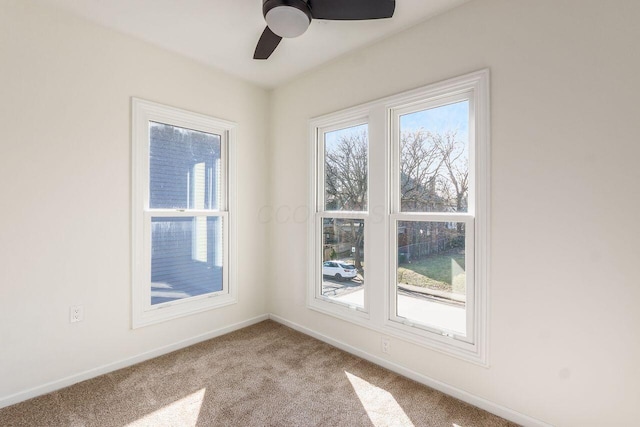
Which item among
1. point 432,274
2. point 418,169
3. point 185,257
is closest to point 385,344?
point 432,274

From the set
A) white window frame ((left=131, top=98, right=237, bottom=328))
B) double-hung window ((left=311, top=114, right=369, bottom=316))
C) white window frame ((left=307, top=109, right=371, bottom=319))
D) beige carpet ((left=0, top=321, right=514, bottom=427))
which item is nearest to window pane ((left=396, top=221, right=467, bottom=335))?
double-hung window ((left=311, top=114, right=369, bottom=316))

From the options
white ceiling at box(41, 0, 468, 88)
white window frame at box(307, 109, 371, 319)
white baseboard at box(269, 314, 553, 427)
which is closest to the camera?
white baseboard at box(269, 314, 553, 427)

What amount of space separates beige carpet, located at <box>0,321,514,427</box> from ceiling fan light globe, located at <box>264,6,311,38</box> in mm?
2374

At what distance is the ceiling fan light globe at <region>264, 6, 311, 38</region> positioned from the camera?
1.73m

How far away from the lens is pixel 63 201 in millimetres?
2191

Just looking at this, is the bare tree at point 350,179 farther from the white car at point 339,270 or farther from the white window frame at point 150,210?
the white window frame at point 150,210

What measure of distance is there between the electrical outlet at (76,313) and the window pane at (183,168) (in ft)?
3.03

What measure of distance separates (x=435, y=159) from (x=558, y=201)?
817 mm

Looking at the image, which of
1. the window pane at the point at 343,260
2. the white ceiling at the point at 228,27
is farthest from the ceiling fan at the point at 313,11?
the window pane at the point at 343,260

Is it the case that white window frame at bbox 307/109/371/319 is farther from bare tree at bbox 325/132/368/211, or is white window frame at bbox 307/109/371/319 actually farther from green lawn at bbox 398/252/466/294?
green lawn at bbox 398/252/466/294

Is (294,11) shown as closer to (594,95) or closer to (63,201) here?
(594,95)

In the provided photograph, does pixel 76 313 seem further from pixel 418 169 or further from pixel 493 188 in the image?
pixel 493 188

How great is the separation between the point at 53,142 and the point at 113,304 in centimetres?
126

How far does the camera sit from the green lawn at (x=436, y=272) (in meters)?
2.17
